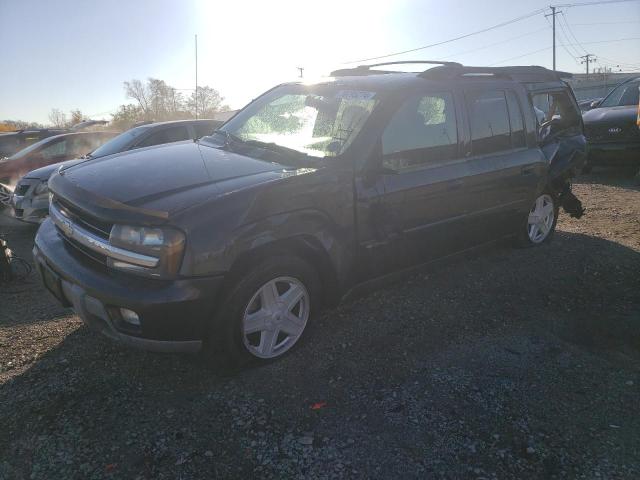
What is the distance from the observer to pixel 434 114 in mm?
3643

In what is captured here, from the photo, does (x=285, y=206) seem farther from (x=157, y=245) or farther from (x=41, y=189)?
(x=41, y=189)

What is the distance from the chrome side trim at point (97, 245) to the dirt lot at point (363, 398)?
82cm

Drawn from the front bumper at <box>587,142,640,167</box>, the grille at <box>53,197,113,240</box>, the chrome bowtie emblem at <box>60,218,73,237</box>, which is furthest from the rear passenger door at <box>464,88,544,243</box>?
the front bumper at <box>587,142,640,167</box>

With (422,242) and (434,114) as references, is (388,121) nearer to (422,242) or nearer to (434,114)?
(434,114)

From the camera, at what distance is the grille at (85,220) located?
2578mm

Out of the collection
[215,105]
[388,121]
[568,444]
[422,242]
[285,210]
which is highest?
[215,105]

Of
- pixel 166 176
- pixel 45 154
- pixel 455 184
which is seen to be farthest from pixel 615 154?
pixel 45 154

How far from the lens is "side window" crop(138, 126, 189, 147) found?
6.64m

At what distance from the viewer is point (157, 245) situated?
7.80ft

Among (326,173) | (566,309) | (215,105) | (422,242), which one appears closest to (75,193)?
(326,173)

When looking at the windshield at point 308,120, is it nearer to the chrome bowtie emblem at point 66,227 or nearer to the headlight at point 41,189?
the chrome bowtie emblem at point 66,227

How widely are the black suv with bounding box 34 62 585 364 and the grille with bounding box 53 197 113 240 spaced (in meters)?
0.02

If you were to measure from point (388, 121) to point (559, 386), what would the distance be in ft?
6.61

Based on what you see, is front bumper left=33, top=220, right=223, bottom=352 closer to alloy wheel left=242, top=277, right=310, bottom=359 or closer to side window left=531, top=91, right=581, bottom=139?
alloy wheel left=242, top=277, right=310, bottom=359
